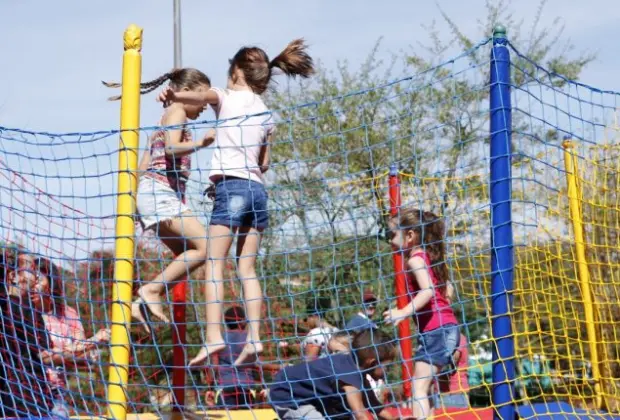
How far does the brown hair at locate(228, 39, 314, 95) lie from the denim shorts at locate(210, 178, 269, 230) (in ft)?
2.14

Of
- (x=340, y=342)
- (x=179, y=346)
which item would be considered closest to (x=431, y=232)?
(x=340, y=342)

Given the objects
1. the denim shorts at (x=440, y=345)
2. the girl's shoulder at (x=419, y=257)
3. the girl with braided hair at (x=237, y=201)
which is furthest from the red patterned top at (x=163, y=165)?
the denim shorts at (x=440, y=345)

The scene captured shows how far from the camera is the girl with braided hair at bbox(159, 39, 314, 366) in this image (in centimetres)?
476

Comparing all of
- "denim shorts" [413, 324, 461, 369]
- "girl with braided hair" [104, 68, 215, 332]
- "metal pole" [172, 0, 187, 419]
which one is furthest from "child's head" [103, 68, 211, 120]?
"denim shorts" [413, 324, 461, 369]

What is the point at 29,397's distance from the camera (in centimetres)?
573

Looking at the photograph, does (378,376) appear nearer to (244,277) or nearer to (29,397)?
(244,277)

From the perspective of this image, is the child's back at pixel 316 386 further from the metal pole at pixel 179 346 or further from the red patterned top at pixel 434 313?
the metal pole at pixel 179 346

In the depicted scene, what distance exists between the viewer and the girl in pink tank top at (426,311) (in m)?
4.90

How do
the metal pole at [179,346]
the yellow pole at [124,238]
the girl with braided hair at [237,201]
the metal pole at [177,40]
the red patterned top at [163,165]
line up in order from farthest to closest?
the metal pole at [177,40] → the metal pole at [179,346] → the red patterned top at [163,165] → the girl with braided hair at [237,201] → the yellow pole at [124,238]

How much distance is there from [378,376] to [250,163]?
1401 millimetres

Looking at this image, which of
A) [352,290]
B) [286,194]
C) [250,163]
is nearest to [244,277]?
[250,163]

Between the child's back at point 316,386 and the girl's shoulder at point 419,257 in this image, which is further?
the girl's shoulder at point 419,257

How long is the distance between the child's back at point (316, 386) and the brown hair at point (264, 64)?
1.56m

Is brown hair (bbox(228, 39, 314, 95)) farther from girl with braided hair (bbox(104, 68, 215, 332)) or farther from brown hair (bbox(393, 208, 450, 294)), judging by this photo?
brown hair (bbox(393, 208, 450, 294))
